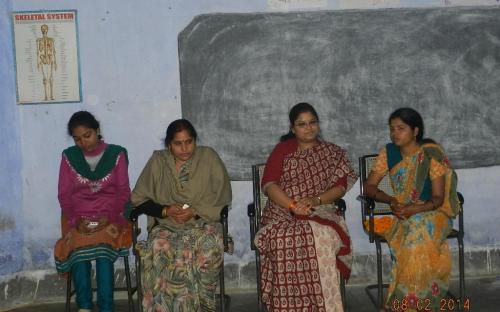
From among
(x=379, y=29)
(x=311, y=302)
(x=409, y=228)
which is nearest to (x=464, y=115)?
(x=379, y=29)

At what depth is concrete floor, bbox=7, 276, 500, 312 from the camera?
477 centimetres

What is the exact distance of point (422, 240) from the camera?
4398 mm

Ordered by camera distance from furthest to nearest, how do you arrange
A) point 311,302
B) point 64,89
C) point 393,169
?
point 64,89
point 393,169
point 311,302

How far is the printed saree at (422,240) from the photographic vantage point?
4395mm

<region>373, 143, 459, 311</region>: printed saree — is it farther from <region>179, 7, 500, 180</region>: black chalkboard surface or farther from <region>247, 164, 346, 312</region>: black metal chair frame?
<region>179, 7, 500, 180</region>: black chalkboard surface

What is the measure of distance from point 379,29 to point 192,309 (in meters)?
2.43

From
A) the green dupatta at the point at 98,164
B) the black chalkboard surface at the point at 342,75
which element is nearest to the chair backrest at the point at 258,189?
the black chalkboard surface at the point at 342,75

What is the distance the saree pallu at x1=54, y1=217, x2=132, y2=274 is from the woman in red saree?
94 cm

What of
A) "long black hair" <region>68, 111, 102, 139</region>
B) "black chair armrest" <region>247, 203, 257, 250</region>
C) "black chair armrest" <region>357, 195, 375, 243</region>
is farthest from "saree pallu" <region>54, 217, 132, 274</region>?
"black chair armrest" <region>357, 195, 375, 243</region>

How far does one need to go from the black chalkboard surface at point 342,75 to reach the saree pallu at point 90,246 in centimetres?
101

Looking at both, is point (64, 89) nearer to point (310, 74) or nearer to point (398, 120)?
point (310, 74)

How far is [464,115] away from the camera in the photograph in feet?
17.3

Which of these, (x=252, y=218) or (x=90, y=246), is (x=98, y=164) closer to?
(x=90, y=246)
